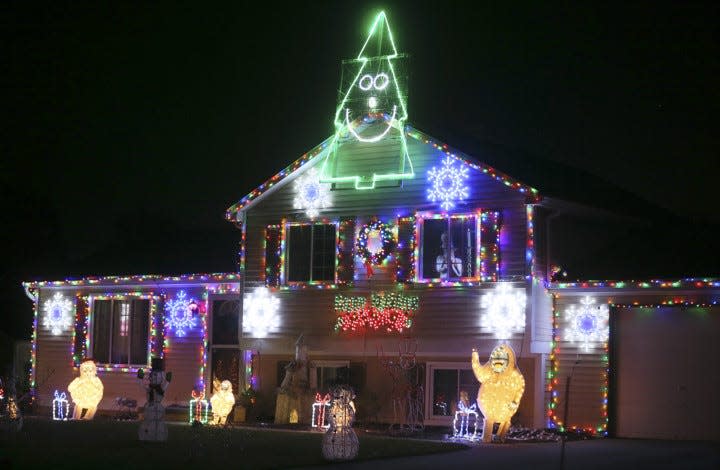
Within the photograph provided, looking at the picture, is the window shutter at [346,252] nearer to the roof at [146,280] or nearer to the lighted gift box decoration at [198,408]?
the roof at [146,280]

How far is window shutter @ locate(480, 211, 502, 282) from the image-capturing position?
2278cm

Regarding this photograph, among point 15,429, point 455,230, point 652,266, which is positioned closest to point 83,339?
point 15,429

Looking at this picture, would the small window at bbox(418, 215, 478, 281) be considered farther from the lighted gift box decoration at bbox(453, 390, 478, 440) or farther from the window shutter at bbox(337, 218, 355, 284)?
the lighted gift box decoration at bbox(453, 390, 478, 440)

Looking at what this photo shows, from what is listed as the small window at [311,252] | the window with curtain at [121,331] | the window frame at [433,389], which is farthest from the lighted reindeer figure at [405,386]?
the window with curtain at [121,331]

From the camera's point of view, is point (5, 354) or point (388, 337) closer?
point (388, 337)

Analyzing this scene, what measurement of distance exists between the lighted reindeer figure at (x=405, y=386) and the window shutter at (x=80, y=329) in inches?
362

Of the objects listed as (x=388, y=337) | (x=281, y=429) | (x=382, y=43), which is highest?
(x=382, y=43)

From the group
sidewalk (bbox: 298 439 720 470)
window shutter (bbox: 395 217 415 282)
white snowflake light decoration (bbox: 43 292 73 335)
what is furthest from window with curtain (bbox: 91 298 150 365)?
sidewalk (bbox: 298 439 720 470)

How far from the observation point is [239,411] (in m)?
24.9

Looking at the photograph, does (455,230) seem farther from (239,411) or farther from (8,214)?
(8,214)

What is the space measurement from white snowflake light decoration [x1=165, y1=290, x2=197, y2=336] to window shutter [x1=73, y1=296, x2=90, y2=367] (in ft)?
8.56

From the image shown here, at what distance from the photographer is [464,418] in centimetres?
2278

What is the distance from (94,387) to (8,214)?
66.8 ft

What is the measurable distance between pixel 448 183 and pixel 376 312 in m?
3.35
